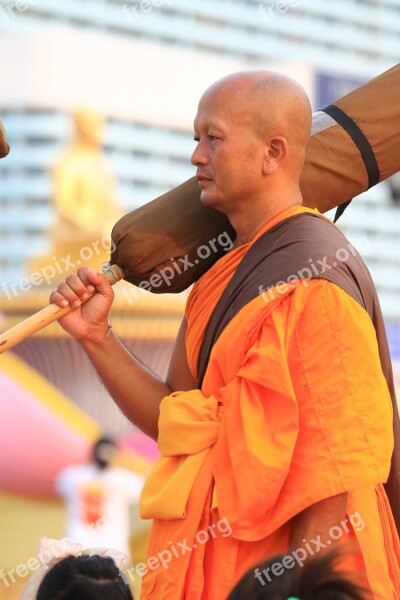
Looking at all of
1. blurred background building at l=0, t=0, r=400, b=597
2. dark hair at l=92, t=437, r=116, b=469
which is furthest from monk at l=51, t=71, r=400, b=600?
blurred background building at l=0, t=0, r=400, b=597

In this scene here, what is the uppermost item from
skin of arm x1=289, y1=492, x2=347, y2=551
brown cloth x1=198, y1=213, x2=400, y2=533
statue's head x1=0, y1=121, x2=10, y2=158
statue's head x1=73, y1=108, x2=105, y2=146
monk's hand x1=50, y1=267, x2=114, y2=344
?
statue's head x1=73, y1=108, x2=105, y2=146

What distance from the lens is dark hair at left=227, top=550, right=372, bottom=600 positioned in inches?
64.9

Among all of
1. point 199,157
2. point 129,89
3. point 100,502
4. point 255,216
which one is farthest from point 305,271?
point 129,89

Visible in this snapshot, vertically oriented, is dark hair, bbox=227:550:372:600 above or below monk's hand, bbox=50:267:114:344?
below

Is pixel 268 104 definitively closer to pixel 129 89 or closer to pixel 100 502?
pixel 100 502

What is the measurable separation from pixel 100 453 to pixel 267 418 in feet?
36.3

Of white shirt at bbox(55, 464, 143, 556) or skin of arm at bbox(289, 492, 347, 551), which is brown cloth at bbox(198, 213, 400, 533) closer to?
skin of arm at bbox(289, 492, 347, 551)

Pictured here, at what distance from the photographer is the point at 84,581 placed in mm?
2604

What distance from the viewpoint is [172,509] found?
259 cm

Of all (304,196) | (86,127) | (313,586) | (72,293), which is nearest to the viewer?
(313,586)

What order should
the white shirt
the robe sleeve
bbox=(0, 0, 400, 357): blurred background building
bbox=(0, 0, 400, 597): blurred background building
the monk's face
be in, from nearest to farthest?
1. the robe sleeve
2. the monk's face
3. the white shirt
4. bbox=(0, 0, 400, 597): blurred background building
5. bbox=(0, 0, 400, 357): blurred background building

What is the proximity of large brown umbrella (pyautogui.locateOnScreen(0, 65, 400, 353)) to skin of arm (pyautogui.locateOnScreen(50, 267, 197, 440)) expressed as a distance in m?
0.09

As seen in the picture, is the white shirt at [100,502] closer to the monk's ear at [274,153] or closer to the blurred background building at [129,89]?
the monk's ear at [274,153]

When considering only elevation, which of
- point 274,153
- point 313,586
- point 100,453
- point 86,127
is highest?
point 86,127
